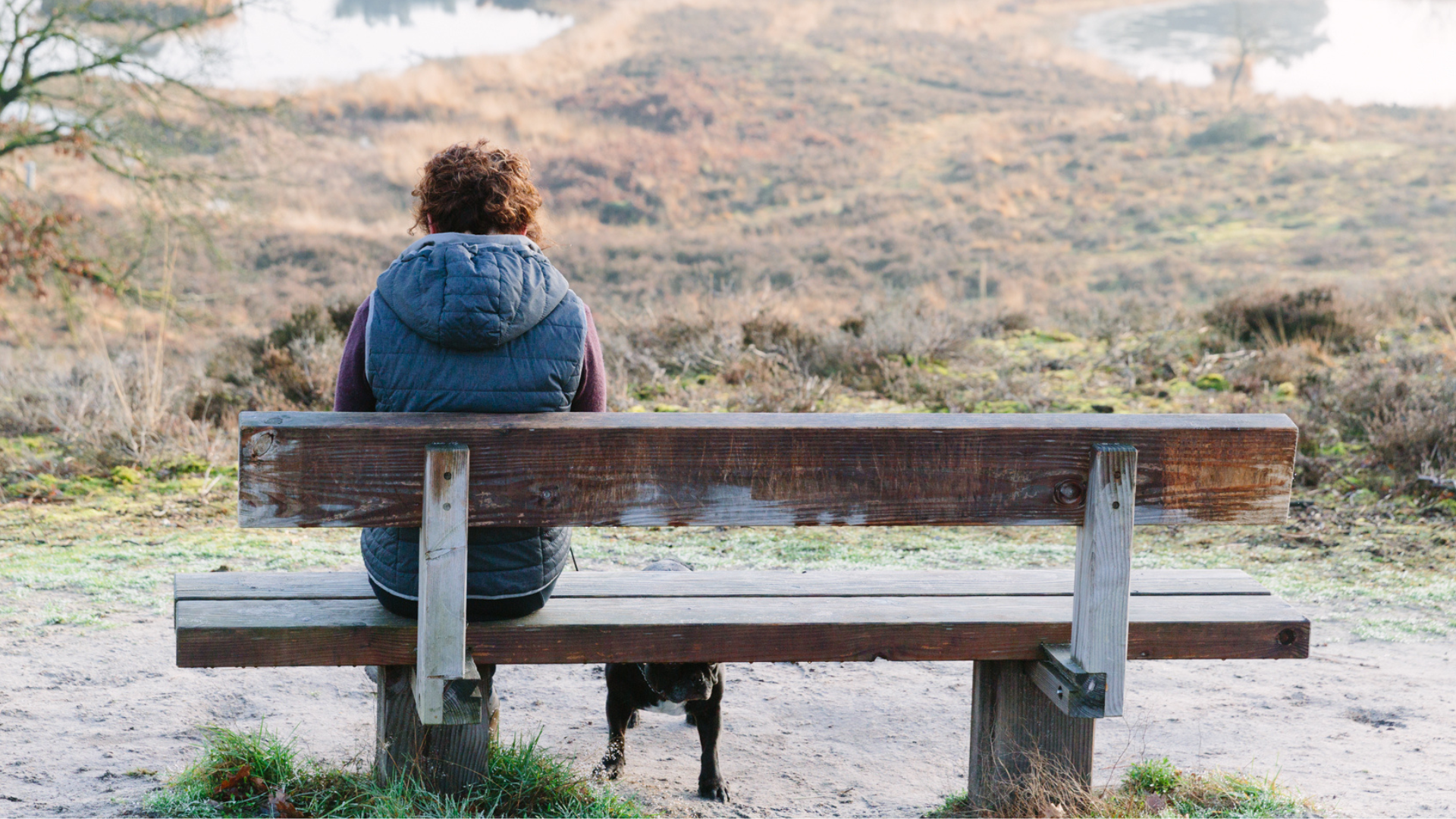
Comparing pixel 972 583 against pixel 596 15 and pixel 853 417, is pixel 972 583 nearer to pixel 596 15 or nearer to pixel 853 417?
pixel 853 417

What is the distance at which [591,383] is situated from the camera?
268 cm

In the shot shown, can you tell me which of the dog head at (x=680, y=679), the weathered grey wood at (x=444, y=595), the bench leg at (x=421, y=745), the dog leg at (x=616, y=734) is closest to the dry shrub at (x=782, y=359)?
the dog leg at (x=616, y=734)

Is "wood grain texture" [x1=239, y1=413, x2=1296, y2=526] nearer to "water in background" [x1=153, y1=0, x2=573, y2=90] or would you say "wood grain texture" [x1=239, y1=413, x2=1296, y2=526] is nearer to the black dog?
the black dog

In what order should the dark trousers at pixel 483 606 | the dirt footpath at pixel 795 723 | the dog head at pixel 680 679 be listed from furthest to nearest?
the dirt footpath at pixel 795 723, the dog head at pixel 680 679, the dark trousers at pixel 483 606

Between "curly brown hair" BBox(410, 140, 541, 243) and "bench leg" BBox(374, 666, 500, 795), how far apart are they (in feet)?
3.60

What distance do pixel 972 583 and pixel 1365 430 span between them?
18.6ft

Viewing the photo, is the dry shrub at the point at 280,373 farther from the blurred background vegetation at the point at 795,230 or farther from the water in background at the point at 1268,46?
the water in background at the point at 1268,46

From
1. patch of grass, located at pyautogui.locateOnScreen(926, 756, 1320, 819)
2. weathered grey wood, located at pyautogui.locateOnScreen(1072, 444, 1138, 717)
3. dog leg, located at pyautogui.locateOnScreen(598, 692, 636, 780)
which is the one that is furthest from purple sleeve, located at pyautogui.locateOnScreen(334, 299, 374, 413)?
patch of grass, located at pyautogui.locateOnScreen(926, 756, 1320, 819)

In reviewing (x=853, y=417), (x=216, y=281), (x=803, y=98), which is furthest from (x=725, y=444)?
(x=803, y=98)

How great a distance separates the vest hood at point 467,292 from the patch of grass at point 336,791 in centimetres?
110

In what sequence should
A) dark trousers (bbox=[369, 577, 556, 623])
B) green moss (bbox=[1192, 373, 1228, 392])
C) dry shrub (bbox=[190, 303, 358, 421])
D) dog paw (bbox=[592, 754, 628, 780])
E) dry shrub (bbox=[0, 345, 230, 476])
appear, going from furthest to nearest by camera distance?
1. green moss (bbox=[1192, 373, 1228, 392])
2. dry shrub (bbox=[190, 303, 358, 421])
3. dry shrub (bbox=[0, 345, 230, 476])
4. dog paw (bbox=[592, 754, 628, 780])
5. dark trousers (bbox=[369, 577, 556, 623])

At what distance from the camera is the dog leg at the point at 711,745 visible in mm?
3105

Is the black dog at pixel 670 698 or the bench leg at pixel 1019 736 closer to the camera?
the bench leg at pixel 1019 736

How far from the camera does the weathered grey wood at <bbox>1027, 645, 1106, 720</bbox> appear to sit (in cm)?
239
